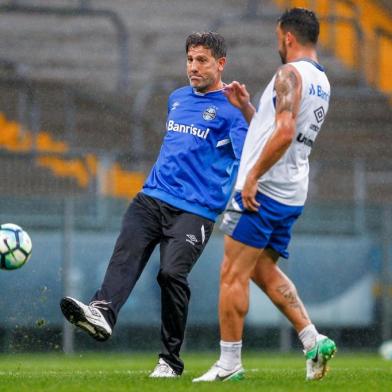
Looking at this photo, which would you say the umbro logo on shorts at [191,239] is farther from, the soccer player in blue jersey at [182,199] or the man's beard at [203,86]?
the man's beard at [203,86]

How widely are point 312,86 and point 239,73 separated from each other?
11.5m

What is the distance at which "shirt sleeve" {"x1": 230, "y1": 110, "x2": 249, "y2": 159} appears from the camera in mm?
7738

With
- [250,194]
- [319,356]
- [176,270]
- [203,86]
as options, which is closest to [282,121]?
[250,194]

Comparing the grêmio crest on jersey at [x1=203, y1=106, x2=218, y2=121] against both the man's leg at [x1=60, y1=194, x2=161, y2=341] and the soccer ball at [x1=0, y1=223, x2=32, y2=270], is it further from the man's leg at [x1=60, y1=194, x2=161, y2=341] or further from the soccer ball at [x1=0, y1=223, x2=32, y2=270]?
the soccer ball at [x1=0, y1=223, x2=32, y2=270]

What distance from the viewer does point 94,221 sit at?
14195 mm

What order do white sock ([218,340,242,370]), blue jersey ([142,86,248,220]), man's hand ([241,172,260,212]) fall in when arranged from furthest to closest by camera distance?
blue jersey ([142,86,248,220]), white sock ([218,340,242,370]), man's hand ([241,172,260,212])

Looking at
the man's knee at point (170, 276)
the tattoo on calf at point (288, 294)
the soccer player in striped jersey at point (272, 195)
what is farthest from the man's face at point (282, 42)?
the man's knee at point (170, 276)

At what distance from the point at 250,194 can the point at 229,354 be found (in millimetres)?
939

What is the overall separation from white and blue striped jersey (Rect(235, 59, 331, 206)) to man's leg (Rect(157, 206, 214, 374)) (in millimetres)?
631

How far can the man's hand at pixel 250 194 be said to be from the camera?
6.98 metres

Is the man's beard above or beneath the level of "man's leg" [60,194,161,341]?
above

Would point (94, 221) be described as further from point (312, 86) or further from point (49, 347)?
point (312, 86)

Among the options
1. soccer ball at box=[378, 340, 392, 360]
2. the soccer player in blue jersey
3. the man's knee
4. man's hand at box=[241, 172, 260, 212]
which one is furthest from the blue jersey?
soccer ball at box=[378, 340, 392, 360]

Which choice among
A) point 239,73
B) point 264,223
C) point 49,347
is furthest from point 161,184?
point 239,73
